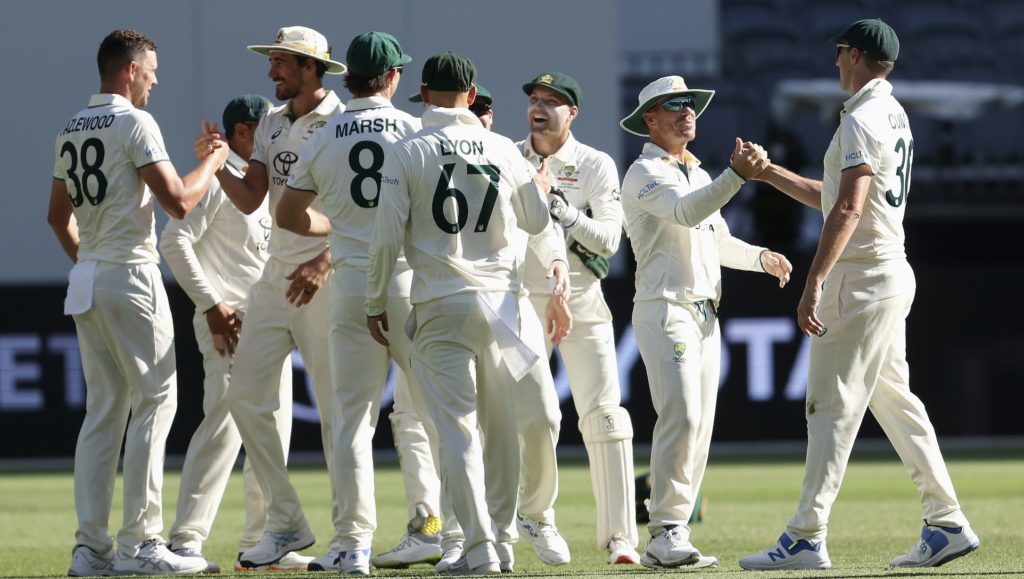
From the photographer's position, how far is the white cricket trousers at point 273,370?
21.6 ft

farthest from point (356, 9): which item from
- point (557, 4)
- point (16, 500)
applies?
point (16, 500)

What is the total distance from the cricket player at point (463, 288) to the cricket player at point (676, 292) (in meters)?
0.77

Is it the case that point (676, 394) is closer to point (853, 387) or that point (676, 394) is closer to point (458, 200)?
point (853, 387)

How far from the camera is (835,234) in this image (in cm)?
584

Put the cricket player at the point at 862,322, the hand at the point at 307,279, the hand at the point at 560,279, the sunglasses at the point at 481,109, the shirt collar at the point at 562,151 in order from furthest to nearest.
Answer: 1. the sunglasses at the point at 481,109
2. the shirt collar at the point at 562,151
3. the hand at the point at 560,279
4. the hand at the point at 307,279
5. the cricket player at the point at 862,322

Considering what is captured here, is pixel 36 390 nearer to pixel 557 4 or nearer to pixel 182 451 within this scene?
pixel 182 451

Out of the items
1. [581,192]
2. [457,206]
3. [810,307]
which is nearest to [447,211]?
[457,206]

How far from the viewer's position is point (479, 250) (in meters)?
5.76

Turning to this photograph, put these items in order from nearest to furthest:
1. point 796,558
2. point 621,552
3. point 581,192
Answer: point 796,558, point 621,552, point 581,192

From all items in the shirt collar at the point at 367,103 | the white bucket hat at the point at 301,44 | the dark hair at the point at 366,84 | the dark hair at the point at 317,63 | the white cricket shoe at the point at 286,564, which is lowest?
the white cricket shoe at the point at 286,564

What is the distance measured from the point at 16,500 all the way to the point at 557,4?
8.79 meters

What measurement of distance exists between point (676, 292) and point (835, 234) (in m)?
0.88

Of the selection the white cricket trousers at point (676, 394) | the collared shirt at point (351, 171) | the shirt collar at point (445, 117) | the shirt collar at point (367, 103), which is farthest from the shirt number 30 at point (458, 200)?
the white cricket trousers at point (676, 394)

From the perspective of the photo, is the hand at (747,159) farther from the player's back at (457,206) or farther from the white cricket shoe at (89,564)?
the white cricket shoe at (89,564)
